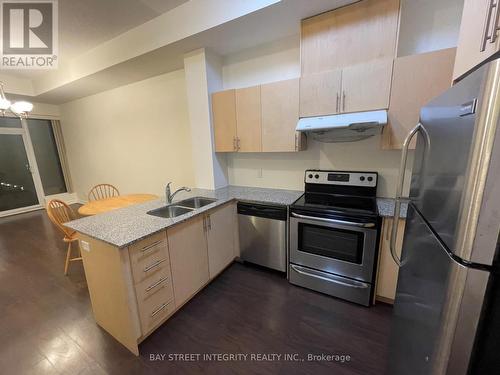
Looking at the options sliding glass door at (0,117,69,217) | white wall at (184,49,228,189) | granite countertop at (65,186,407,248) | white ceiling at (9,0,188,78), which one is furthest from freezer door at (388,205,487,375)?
sliding glass door at (0,117,69,217)

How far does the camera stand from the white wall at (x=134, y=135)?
341cm

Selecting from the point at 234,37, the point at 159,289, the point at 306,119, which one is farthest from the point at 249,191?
the point at 234,37

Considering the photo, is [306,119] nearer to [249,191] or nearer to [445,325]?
[249,191]

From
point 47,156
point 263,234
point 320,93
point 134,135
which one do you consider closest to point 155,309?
point 263,234

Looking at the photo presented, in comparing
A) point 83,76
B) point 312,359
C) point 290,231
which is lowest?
point 312,359

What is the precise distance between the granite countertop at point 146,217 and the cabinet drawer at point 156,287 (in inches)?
14.2

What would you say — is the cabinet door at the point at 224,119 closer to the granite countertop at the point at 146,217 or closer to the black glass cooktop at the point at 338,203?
the granite countertop at the point at 146,217

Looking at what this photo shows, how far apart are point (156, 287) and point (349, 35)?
2638 millimetres

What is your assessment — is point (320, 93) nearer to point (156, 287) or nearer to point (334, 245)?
point (334, 245)

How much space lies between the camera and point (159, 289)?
5.40 feet

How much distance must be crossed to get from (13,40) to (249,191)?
11.7 feet

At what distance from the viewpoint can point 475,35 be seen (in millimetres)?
900

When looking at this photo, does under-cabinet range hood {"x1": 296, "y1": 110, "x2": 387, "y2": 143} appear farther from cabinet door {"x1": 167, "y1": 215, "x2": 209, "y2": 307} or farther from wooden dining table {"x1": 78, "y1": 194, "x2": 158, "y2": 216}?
wooden dining table {"x1": 78, "y1": 194, "x2": 158, "y2": 216}

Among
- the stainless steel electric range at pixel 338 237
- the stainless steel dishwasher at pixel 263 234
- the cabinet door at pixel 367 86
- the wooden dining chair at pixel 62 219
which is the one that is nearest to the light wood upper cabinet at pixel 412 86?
the cabinet door at pixel 367 86
